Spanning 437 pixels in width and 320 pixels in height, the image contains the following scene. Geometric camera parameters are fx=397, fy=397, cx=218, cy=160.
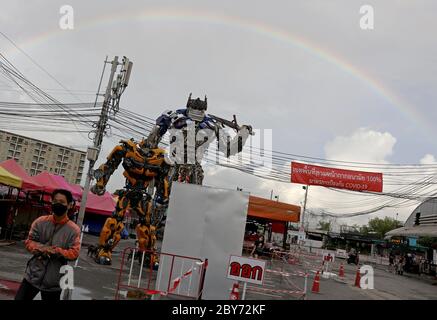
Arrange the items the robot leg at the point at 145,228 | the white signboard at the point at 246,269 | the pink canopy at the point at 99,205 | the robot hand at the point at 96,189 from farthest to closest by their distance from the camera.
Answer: the pink canopy at the point at 99,205
the robot hand at the point at 96,189
the robot leg at the point at 145,228
the white signboard at the point at 246,269

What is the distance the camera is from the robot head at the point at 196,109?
14172mm

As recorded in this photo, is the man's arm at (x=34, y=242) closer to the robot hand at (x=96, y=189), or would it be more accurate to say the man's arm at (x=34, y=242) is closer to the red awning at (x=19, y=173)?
the robot hand at (x=96, y=189)

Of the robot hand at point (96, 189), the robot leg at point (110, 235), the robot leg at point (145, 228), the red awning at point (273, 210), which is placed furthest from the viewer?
the red awning at point (273, 210)

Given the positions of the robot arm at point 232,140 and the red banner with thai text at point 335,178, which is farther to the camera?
the red banner with thai text at point 335,178

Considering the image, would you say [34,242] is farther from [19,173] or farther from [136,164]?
[19,173]

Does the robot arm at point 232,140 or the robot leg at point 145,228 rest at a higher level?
the robot arm at point 232,140

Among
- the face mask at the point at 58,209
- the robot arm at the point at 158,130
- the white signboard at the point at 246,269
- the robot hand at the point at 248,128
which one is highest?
the robot hand at the point at 248,128

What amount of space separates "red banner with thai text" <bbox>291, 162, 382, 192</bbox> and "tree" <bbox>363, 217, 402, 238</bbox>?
7148 cm

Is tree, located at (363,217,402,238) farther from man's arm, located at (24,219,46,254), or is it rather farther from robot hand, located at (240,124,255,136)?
man's arm, located at (24,219,46,254)

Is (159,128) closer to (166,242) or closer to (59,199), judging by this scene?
(166,242)

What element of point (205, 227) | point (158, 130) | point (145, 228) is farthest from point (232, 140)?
point (205, 227)

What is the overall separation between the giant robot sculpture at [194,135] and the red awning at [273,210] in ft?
27.1

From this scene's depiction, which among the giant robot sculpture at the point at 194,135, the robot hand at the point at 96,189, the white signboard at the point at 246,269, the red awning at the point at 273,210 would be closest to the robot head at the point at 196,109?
the giant robot sculpture at the point at 194,135
